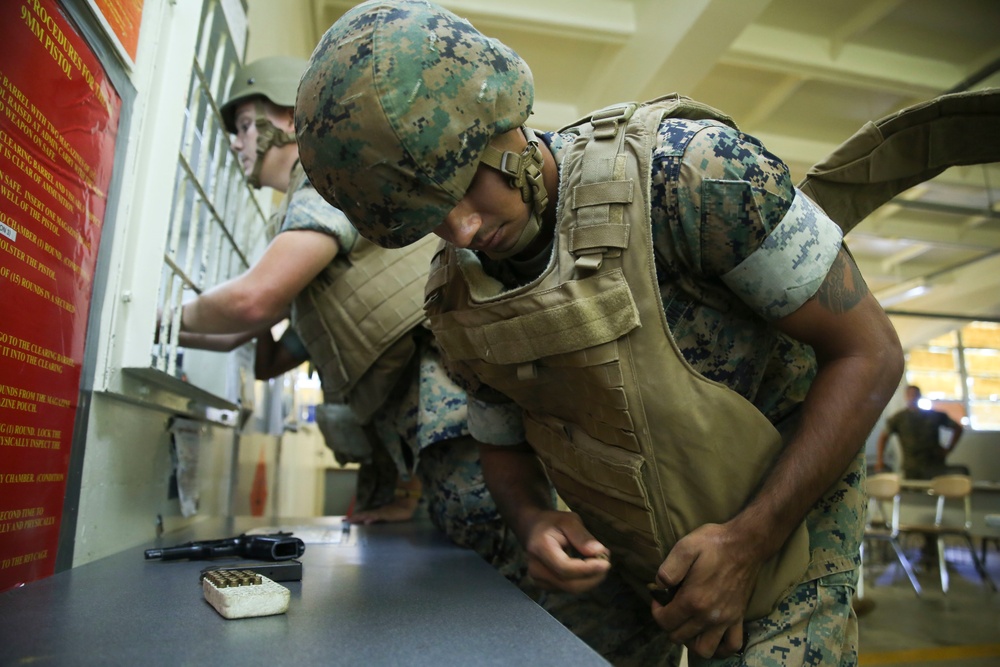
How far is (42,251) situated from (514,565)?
105 cm

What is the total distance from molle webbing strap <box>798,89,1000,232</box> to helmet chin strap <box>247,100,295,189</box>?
128 centimetres

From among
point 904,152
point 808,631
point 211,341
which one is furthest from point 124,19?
point 808,631

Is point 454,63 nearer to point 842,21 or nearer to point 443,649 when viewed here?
point 443,649

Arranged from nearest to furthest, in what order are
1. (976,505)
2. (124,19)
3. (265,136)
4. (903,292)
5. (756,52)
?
(124,19) → (265,136) → (756,52) → (976,505) → (903,292)

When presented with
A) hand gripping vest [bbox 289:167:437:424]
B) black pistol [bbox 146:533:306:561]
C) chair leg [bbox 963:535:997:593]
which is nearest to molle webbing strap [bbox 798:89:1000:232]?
hand gripping vest [bbox 289:167:437:424]

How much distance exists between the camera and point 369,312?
152 cm

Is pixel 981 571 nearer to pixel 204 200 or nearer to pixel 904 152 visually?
pixel 904 152

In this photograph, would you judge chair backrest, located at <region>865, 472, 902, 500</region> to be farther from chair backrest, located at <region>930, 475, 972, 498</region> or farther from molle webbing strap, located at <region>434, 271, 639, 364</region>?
molle webbing strap, located at <region>434, 271, 639, 364</region>

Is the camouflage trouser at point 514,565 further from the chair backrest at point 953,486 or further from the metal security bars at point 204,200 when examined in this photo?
the chair backrest at point 953,486

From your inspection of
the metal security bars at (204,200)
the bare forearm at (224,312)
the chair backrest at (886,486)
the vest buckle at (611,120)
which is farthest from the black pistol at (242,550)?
the chair backrest at (886,486)

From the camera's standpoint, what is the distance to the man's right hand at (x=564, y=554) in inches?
34.6

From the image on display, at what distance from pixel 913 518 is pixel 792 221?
6.94m

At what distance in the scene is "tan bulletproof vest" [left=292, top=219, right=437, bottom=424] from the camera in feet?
4.99

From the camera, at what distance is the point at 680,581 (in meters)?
0.84
